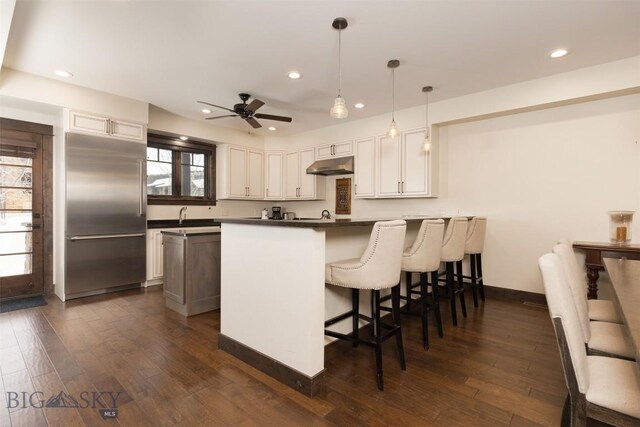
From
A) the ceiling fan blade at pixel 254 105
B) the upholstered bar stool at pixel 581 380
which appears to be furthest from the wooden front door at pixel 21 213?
the upholstered bar stool at pixel 581 380

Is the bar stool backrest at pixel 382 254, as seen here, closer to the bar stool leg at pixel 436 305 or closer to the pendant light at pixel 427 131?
the bar stool leg at pixel 436 305

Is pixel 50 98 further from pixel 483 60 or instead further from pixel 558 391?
pixel 558 391

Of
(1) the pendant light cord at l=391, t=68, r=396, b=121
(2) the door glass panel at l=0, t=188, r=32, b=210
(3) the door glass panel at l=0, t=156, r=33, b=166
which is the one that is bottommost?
(2) the door glass panel at l=0, t=188, r=32, b=210

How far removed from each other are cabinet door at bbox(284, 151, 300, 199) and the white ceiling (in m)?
2.15

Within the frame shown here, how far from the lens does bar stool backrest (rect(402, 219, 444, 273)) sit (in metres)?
2.39

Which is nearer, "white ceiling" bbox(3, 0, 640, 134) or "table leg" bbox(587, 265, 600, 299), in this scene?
"white ceiling" bbox(3, 0, 640, 134)

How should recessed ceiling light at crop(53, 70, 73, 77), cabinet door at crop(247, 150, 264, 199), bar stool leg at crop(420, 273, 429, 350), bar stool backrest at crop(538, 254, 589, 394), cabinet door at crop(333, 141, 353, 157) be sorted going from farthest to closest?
cabinet door at crop(247, 150, 264, 199) < cabinet door at crop(333, 141, 353, 157) < recessed ceiling light at crop(53, 70, 73, 77) < bar stool leg at crop(420, 273, 429, 350) < bar stool backrest at crop(538, 254, 589, 394)

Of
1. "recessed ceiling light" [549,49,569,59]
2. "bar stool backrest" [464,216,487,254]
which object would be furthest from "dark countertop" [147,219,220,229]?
"recessed ceiling light" [549,49,569,59]

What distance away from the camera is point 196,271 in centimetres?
325

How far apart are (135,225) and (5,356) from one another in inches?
81.9

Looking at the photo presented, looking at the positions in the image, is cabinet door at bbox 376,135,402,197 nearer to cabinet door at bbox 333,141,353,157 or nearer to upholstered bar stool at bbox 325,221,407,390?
cabinet door at bbox 333,141,353,157

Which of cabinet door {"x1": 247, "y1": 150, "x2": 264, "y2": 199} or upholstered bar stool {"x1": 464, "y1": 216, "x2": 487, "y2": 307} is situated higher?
cabinet door {"x1": 247, "y1": 150, "x2": 264, "y2": 199}

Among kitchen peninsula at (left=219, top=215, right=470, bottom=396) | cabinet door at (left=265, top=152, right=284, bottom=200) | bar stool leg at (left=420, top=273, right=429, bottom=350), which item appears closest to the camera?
kitchen peninsula at (left=219, top=215, right=470, bottom=396)

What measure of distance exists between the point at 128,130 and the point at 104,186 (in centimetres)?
83
